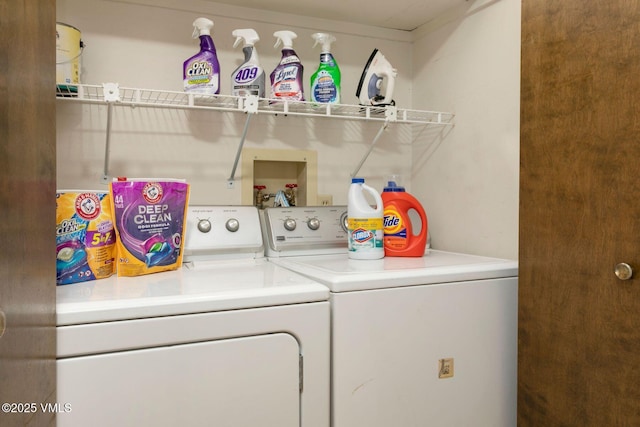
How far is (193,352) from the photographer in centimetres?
117

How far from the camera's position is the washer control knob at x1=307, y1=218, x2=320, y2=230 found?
2023 mm

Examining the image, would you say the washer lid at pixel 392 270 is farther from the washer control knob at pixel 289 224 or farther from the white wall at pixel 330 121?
the white wall at pixel 330 121

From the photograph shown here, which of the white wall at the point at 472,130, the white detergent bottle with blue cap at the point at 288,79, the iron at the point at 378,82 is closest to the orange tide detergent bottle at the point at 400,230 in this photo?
the white wall at the point at 472,130

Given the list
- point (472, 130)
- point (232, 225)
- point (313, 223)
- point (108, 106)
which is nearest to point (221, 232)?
point (232, 225)

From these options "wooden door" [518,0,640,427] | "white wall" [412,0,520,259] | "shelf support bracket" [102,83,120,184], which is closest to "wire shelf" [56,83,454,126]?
"shelf support bracket" [102,83,120,184]

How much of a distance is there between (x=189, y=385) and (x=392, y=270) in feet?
2.40

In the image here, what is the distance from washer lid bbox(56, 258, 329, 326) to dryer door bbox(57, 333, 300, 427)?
0.10 m

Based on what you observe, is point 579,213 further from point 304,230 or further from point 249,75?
point 249,75

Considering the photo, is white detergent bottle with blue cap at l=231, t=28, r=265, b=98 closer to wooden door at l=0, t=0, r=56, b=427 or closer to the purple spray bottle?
the purple spray bottle

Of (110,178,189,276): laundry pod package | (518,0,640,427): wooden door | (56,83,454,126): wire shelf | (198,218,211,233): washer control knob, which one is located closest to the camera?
(518,0,640,427): wooden door

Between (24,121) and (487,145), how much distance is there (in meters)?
1.83

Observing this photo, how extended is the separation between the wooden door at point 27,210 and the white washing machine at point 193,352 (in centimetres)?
8

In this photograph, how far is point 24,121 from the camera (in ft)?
2.70

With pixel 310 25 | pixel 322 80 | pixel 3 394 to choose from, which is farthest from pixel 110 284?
pixel 310 25
